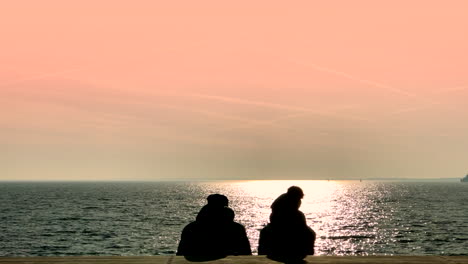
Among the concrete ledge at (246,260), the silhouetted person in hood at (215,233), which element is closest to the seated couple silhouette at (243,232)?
the silhouetted person in hood at (215,233)

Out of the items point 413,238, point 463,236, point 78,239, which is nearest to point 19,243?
point 78,239

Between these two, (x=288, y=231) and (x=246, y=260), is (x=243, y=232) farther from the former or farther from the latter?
(x=246, y=260)

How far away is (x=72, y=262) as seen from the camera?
5.41m

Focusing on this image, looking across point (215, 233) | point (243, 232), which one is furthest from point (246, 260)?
point (243, 232)

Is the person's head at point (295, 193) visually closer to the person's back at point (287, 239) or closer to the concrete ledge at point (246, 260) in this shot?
the person's back at point (287, 239)

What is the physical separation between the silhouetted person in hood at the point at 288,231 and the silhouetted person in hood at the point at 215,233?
393 millimetres

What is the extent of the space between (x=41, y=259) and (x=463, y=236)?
69.4 metres

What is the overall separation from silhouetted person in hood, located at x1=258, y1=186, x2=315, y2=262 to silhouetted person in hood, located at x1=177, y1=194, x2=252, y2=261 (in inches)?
15.5

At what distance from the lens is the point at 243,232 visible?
865 centimetres

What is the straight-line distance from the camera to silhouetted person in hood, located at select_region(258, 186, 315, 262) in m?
8.23

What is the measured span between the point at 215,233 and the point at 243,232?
0.48 metres

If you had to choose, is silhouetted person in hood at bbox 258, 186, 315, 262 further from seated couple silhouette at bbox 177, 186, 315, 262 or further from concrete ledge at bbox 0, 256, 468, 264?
concrete ledge at bbox 0, 256, 468, 264

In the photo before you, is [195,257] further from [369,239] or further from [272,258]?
[369,239]

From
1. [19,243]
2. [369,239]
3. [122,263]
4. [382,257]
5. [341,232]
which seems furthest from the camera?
[341,232]
